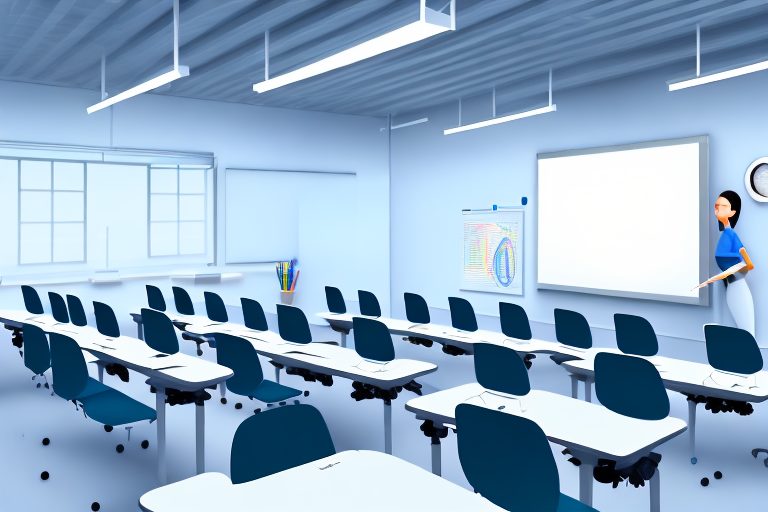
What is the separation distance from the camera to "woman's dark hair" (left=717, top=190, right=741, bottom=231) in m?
6.62

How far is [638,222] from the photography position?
7.43 m

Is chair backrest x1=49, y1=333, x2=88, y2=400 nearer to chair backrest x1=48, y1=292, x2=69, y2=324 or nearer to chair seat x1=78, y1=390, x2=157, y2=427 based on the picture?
chair seat x1=78, y1=390, x2=157, y2=427

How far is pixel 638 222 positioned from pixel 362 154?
482cm

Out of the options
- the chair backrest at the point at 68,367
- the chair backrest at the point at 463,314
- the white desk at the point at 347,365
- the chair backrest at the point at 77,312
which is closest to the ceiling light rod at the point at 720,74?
the chair backrest at the point at 463,314

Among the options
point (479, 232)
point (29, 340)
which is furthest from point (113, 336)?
point (479, 232)

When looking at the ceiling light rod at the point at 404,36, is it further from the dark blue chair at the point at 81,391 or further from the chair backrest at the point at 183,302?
the chair backrest at the point at 183,302

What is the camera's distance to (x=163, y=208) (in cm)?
885

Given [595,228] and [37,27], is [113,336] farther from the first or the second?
[595,228]

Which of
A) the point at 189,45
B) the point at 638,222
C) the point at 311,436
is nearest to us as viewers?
the point at 311,436

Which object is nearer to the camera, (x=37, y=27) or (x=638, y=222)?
(x=37, y=27)

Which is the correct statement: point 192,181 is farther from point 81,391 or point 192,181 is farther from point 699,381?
point 699,381

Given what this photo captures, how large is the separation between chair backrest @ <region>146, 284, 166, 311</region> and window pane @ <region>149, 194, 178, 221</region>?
5.65 ft

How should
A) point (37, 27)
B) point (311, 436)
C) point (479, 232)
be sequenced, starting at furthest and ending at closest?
point (479, 232)
point (37, 27)
point (311, 436)

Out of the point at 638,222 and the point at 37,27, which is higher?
the point at 37,27
